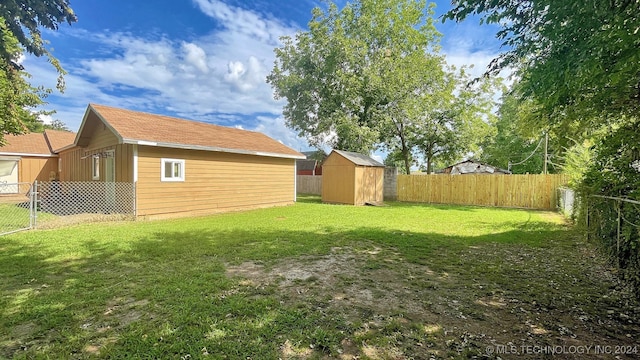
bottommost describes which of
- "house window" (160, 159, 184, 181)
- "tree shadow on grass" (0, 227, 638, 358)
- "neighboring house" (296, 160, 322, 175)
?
"tree shadow on grass" (0, 227, 638, 358)

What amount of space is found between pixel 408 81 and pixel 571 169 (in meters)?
11.5

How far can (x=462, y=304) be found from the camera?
11.1 feet

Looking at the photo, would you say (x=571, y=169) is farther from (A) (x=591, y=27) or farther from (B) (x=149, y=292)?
(B) (x=149, y=292)

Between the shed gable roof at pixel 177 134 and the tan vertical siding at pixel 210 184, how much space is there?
0.36 m

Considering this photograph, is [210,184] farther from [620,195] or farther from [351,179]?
[620,195]

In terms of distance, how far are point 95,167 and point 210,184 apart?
4990mm

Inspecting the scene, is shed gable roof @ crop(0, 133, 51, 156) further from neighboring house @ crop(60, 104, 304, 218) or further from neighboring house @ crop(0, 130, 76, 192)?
neighboring house @ crop(60, 104, 304, 218)

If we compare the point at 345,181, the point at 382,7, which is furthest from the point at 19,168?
the point at 382,7

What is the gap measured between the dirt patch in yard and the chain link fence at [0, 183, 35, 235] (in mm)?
6367

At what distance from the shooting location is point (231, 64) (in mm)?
16188

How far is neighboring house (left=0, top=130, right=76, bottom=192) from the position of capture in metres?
15.1

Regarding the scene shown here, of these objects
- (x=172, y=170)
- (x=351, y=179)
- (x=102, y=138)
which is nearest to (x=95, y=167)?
(x=102, y=138)

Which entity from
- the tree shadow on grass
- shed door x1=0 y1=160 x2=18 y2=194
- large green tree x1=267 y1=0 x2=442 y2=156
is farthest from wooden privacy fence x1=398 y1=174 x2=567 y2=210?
shed door x1=0 y1=160 x2=18 y2=194

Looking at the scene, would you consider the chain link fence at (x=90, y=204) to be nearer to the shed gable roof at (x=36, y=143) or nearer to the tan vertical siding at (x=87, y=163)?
the tan vertical siding at (x=87, y=163)
